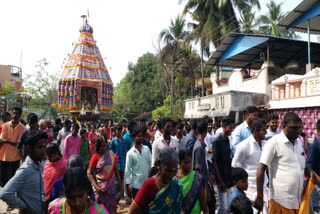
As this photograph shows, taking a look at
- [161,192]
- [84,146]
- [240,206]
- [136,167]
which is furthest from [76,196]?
[84,146]

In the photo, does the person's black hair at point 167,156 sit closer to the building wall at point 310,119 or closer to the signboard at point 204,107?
the building wall at point 310,119

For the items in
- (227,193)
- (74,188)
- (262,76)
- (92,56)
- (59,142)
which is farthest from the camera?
(92,56)

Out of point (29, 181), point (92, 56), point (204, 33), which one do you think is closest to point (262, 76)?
point (204, 33)

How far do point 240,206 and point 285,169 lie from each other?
71 cm

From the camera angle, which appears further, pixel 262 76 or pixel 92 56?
pixel 92 56

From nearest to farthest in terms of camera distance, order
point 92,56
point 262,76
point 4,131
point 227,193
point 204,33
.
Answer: point 227,193 → point 4,131 → point 262,76 → point 204,33 → point 92,56

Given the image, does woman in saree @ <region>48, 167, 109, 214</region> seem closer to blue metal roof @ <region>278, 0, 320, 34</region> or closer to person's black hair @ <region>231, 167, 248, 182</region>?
person's black hair @ <region>231, 167, 248, 182</region>

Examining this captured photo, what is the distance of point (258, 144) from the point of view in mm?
3859

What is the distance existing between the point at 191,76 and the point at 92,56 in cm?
1029

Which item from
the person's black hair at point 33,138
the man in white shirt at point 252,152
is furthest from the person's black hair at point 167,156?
the man in white shirt at point 252,152

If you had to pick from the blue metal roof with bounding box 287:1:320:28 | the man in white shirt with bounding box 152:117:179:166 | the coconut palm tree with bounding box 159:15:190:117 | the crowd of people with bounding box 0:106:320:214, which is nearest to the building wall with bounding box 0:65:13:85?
the coconut palm tree with bounding box 159:15:190:117

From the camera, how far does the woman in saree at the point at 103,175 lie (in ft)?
13.2

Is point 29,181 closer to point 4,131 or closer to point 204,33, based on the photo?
point 4,131

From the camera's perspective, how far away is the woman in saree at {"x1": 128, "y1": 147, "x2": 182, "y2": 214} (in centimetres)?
215
